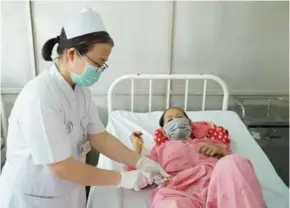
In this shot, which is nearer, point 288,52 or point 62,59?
point 62,59

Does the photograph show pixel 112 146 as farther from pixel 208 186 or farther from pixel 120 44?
pixel 120 44

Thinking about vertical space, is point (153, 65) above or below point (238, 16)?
below

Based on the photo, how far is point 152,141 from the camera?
2129 millimetres

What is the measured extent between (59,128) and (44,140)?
6 cm

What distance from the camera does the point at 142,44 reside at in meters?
2.48

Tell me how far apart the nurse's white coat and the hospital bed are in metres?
0.15

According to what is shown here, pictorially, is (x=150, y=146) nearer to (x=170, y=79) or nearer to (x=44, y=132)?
(x=170, y=79)

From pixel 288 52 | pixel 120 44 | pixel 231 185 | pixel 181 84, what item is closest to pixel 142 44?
pixel 120 44

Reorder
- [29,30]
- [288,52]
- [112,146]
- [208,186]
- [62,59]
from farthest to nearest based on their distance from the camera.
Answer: [288,52]
[29,30]
[112,146]
[208,186]
[62,59]

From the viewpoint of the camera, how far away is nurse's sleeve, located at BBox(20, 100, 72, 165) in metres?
1.27

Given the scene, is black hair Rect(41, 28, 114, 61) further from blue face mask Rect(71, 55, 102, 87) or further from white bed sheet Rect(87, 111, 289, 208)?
white bed sheet Rect(87, 111, 289, 208)

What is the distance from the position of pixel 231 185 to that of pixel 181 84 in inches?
48.9

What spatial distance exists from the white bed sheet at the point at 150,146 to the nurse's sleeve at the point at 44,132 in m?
0.37

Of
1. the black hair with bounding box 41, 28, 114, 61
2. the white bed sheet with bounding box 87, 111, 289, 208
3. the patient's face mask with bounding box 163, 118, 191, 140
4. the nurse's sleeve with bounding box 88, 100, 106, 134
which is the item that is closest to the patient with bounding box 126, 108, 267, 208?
the patient's face mask with bounding box 163, 118, 191, 140
